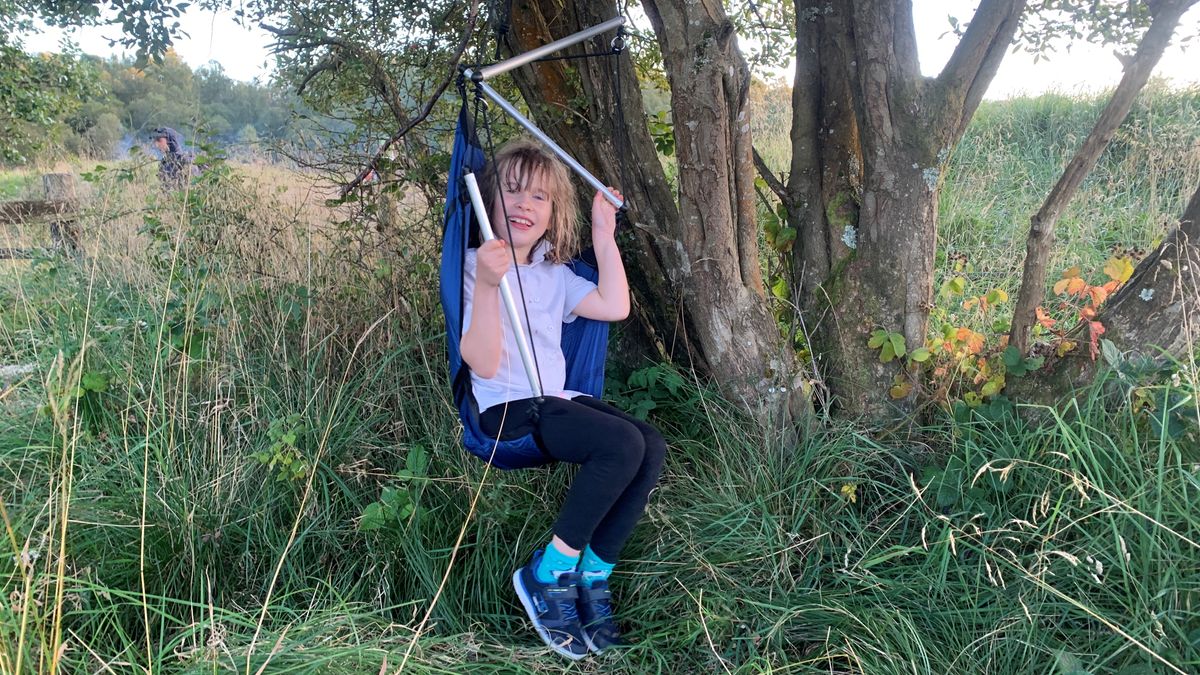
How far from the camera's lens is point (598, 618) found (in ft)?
7.05

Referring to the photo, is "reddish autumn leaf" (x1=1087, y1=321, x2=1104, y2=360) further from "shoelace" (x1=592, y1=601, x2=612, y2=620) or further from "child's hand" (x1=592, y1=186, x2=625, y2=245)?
"shoelace" (x1=592, y1=601, x2=612, y2=620)

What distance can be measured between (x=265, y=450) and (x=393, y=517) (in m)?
0.59

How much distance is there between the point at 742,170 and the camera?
263cm

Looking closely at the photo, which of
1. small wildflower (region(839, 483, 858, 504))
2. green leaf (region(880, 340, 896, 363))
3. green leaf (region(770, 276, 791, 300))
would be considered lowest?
small wildflower (region(839, 483, 858, 504))

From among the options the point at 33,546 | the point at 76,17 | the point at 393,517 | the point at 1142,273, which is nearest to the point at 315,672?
the point at 393,517

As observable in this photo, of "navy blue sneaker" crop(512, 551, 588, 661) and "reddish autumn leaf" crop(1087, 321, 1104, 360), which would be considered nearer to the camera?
"navy blue sneaker" crop(512, 551, 588, 661)

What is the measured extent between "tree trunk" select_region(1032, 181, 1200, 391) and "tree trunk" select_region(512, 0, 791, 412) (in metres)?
0.93

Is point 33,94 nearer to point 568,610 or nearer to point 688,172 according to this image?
point 688,172

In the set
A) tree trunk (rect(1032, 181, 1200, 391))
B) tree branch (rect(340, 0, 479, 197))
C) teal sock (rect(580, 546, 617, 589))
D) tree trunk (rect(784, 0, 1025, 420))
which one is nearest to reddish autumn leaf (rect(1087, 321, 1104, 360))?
tree trunk (rect(1032, 181, 1200, 391))

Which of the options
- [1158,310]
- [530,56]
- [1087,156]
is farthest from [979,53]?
[530,56]

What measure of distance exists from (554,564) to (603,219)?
1102 mm

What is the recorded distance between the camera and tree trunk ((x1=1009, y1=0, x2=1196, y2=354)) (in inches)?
83.6

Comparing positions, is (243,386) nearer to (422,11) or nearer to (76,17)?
(76,17)

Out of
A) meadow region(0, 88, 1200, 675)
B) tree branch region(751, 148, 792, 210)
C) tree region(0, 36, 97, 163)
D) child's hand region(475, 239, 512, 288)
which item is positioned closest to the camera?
meadow region(0, 88, 1200, 675)
